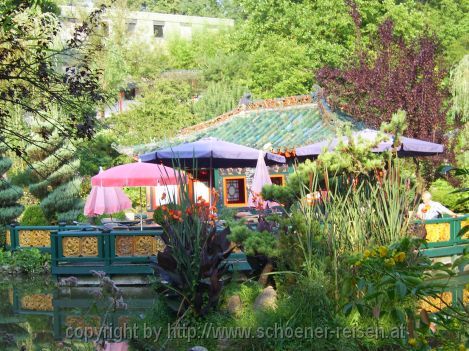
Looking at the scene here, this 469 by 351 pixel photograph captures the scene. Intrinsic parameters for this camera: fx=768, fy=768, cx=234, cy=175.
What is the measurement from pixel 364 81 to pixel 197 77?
55.2ft

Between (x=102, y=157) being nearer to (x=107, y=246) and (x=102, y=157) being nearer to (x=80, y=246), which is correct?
(x=80, y=246)

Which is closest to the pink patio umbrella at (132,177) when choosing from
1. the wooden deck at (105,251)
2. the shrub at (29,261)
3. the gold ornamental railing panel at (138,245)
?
the wooden deck at (105,251)

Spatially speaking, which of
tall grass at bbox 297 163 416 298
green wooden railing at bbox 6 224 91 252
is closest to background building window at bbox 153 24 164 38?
green wooden railing at bbox 6 224 91 252

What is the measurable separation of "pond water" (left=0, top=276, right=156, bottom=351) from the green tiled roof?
294 inches

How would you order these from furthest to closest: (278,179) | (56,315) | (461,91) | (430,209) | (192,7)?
1. (192,7)
2. (461,91)
3. (278,179)
4. (430,209)
5. (56,315)

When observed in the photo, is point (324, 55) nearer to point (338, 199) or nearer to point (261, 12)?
point (261, 12)

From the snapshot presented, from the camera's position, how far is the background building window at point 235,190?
2206 cm

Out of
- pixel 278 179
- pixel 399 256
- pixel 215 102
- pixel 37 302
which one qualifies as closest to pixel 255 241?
pixel 399 256

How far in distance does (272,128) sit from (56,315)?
1205 cm

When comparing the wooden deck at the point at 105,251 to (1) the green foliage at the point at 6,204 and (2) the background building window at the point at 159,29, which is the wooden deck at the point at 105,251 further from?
(2) the background building window at the point at 159,29

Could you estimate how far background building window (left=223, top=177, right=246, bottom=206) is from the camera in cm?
2206

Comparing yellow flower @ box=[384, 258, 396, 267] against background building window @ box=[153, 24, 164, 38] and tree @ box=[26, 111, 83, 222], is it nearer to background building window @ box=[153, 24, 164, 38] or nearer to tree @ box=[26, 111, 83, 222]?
tree @ box=[26, 111, 83, 222]

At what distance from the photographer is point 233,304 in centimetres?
866

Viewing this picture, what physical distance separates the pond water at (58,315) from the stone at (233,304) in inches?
37.7
